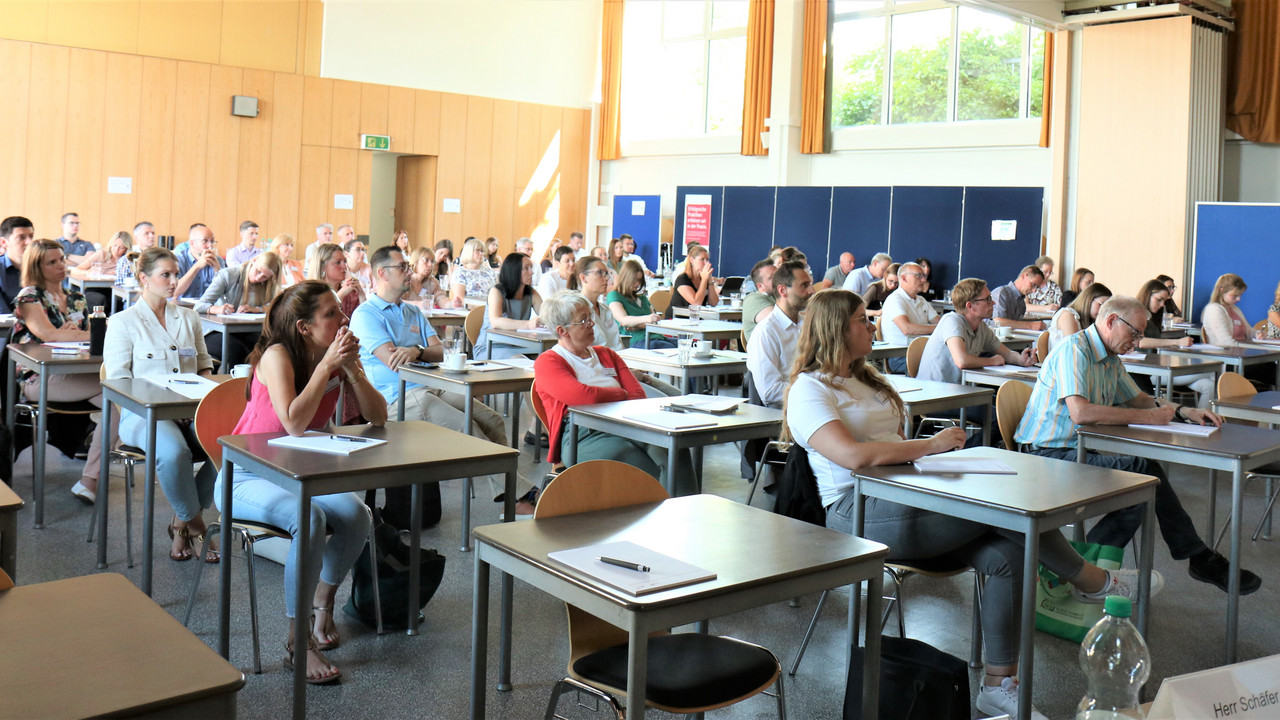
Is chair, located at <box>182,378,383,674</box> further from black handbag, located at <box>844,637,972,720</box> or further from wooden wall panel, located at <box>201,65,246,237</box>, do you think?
wooden wall panel, located at <box>201,65,246,237</box>

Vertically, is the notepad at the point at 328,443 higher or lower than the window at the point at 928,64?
lower

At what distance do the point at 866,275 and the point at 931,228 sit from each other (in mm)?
2116

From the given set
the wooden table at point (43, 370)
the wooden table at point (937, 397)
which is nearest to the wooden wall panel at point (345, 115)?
the wooden table at point (43, 370)

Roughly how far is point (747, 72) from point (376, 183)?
5706 millimetres

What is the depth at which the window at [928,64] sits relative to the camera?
12391mm

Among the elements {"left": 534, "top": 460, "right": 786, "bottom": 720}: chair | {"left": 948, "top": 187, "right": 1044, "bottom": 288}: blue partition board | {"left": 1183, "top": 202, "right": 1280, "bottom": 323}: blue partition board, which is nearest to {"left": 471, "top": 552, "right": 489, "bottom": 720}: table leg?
{"left": 534, "top": 460, "right": 786, "bottom": 720}: chair

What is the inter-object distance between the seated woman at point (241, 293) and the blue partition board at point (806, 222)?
8.10 meters

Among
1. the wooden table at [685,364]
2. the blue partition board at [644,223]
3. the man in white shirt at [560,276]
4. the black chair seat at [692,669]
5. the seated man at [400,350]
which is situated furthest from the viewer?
the blue partition board at [644,223]

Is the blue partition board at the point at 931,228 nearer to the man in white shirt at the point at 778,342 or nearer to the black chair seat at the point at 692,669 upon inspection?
the man in white shirt at the point at 778,342

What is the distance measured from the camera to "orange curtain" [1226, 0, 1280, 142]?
10852 millimetres

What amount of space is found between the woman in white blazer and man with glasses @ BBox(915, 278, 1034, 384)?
370 cm

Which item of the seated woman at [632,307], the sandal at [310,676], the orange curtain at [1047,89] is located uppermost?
the orange curtain at [1047,89]

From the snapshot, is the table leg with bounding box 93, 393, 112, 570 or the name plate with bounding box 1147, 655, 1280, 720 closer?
the name plate with bounding box 1147, 655, 1280, 720

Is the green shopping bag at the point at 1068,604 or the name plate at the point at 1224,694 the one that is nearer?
the name plate at the point at 1224,694
